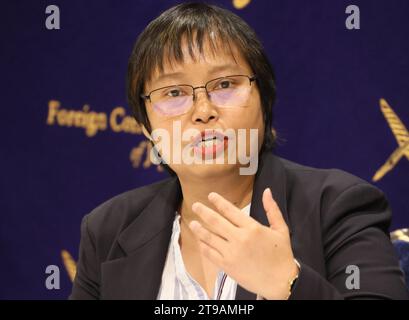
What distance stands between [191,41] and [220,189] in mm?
400

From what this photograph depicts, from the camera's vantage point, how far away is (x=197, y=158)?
4.96 feet

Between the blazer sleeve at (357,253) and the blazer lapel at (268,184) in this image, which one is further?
the blazer lapel at (268,184)

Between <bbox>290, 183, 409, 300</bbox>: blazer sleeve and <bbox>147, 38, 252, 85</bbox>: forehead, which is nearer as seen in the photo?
<bbox>290, 183, 409, 300</bbox>: blazer sleeve

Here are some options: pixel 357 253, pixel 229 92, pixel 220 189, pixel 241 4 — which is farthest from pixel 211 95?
pixel 241 4

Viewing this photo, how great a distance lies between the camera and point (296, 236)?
4.86ft

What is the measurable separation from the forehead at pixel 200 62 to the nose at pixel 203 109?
0.05m

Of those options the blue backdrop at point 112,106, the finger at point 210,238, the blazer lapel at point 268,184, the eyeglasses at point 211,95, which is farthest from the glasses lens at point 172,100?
the blue backdrop at point 112,106

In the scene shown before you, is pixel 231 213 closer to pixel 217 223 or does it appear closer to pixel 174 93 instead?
pixel 217 223

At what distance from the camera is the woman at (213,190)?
4.75 ft

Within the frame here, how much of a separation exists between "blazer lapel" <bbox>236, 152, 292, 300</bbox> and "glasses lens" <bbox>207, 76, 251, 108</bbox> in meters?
0.21

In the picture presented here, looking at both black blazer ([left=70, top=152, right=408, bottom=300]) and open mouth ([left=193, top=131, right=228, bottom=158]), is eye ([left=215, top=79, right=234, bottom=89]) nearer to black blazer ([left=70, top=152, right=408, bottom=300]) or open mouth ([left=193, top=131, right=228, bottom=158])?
open mouth ([left=193, top=131, right=228, bottom=158])

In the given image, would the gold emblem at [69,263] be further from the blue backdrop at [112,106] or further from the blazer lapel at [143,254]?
the blazer lapel at [143,254]

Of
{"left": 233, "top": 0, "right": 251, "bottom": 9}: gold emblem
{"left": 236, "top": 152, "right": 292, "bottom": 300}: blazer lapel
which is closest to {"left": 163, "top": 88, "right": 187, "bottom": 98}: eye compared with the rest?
{"left": 236, "top": 152, "right": 292, "bottom": 300}: blazer lapel

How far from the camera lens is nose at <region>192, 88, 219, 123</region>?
1.48 metres
